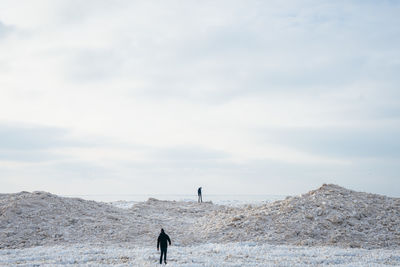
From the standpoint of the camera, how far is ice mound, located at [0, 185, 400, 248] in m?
21.6

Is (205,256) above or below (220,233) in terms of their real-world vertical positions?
below

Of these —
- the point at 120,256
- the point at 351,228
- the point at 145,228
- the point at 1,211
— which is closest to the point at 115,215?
the point at 145,228

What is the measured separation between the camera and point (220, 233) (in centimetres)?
2303

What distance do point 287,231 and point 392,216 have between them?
23.6 ft

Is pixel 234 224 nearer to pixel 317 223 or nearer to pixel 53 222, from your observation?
pixel 317 223

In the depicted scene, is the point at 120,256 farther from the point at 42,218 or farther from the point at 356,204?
the point at 356,204

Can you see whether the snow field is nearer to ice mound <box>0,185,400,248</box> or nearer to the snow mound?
ice mound <box>0,185,400,248</box>

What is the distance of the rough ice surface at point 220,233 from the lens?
17.4 meters

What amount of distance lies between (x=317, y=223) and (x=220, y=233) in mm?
5444

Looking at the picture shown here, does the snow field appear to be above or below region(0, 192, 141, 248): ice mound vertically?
below

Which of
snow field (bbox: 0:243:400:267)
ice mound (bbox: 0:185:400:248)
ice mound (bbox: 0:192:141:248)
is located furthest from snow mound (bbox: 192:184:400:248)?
ice mound (bbox: 0:192:141:248)

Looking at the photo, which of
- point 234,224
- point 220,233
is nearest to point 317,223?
point 234,224

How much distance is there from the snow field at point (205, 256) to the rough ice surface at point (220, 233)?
0.13 feet

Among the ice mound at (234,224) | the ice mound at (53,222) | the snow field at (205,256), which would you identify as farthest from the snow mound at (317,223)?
the ice mound at (53,222)
